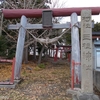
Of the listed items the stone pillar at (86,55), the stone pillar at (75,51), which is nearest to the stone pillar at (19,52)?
the stone pillar at (75,51)

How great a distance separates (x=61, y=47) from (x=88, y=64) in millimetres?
19686

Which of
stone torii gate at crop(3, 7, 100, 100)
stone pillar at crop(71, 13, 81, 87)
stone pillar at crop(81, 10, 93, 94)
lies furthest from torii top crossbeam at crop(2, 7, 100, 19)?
stone pillar at crop(81, 10, 93, 94)

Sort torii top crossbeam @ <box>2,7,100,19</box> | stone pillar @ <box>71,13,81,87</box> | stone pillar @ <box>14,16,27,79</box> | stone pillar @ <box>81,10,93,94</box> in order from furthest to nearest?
torii top crossbeam @ <box>2,7,100,19</box>
stone pillar @ <box>14,16,27,79</box>
stone pillar @ <box>71,13,81,87</box>
stone pillar @ <box>81,10,93,94</box>

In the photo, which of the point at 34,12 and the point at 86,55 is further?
the point at 34,12

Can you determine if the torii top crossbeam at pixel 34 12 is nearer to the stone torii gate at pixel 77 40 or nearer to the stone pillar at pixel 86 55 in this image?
the stone torii gate at pixel 77 40

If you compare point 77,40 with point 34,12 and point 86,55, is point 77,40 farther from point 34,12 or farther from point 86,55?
point 34,12

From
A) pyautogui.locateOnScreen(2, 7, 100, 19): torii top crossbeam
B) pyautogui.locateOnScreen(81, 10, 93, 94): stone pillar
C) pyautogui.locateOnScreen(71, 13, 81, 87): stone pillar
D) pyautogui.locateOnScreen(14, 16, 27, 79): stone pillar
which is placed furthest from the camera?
pyautogui.locateOnScreen(2, 7, 100, 19): torii top crossbeam

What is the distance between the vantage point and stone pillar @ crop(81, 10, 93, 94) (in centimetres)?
485

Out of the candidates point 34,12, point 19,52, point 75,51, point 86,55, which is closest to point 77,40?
point 75,51

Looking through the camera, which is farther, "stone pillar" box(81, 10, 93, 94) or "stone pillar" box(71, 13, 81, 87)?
"stone pillar" box(71, 13, 81, 87)

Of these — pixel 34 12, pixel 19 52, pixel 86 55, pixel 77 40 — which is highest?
pixel 34 12

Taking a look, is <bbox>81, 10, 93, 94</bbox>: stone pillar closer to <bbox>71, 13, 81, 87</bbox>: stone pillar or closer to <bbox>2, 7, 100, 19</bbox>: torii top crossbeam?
<bbox>71, 13, 81, 87</bbox>: stone pillar

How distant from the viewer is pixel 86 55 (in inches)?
197

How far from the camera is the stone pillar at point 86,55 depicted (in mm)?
4848
